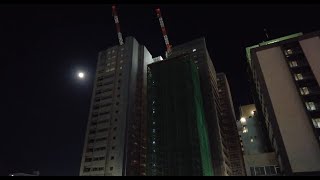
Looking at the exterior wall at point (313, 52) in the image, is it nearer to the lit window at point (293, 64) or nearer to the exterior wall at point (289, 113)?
the lit window at point (293, 64)

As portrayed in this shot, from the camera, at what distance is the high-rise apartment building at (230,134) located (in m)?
121

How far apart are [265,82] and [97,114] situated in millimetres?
67543

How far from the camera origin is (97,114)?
341 ft

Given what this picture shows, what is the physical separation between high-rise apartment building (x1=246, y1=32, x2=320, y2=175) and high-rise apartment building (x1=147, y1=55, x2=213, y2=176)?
2908cm

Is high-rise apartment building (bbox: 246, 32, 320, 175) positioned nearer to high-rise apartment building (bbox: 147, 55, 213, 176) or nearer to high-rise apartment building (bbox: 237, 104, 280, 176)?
high-rise apartment building (bbox: 237, 104, 280, 176)

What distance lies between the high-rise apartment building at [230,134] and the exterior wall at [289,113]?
5756 centimetres

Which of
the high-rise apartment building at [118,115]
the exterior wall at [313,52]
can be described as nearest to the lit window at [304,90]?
the exterior wall at [313,52]

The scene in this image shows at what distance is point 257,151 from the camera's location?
83.8 m

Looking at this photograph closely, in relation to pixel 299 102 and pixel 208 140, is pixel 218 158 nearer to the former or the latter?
pixel 208 140

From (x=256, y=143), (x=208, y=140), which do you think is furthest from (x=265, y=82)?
(x=208, y=140)

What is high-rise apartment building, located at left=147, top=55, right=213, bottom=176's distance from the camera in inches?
3282

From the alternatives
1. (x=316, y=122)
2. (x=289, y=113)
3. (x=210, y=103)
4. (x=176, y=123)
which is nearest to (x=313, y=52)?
(x=289, y=113)

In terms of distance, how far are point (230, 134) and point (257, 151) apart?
47.6 m

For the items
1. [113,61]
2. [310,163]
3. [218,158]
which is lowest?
[310,163]
